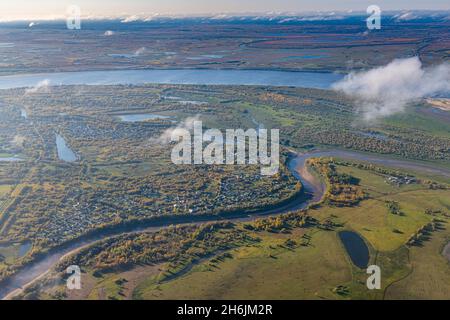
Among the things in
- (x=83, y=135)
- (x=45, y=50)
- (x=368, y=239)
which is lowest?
(x=368, y=239)

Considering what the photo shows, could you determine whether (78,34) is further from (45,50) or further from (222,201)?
(222,201)

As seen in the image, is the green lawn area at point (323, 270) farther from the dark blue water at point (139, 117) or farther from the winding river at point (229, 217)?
the dark blue water at point (139, 117)

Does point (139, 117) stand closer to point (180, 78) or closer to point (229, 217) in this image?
point (180, 78)

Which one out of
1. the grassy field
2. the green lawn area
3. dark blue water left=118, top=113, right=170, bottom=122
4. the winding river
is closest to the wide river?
dark blue water left=118, top=113, right=170, bottom=122

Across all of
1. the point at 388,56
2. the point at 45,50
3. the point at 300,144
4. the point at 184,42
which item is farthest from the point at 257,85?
the point at 45,50

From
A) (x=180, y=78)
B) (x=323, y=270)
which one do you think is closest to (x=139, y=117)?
(x=180, y=78)

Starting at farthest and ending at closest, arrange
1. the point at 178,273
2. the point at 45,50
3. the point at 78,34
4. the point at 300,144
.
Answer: the point at 78,34, the point at 45,50, the point at 300,144, the point at 178,273
